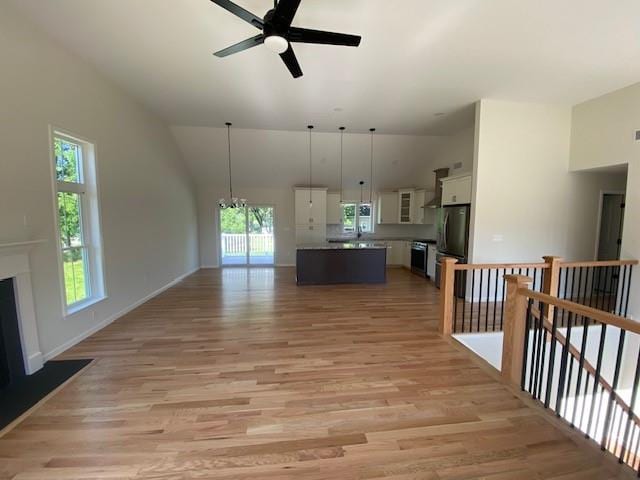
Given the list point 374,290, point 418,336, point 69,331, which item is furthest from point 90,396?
point 374,290

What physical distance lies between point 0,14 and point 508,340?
5326 millimetres

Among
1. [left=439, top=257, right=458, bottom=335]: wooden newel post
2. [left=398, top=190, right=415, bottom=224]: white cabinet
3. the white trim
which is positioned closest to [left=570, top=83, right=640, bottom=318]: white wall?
the white trim

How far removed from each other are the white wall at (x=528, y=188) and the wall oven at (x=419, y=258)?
2.22 meters

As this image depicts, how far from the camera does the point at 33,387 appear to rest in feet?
7.94

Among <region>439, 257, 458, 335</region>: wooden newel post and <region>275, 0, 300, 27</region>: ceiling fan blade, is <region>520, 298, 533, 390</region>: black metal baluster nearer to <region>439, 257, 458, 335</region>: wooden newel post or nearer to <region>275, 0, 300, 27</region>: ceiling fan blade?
<region>439, 257, 458, 335</region>: wooden newel post

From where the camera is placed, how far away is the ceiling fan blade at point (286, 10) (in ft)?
6.41

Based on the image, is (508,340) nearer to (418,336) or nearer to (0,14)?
(418,336)

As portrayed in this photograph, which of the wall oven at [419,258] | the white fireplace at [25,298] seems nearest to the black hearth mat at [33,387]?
the white fireplace at [25,298]

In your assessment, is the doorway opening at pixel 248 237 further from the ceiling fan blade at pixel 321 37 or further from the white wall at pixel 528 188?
the ceiling fan blade at pixel 321 37

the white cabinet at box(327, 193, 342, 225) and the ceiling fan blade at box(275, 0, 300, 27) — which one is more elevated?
the ceiling fan blade at box(275, 0, 300, 27)

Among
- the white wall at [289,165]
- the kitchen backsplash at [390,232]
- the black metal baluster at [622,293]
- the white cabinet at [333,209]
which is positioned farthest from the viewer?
the kitchen backsplash at [390,232]

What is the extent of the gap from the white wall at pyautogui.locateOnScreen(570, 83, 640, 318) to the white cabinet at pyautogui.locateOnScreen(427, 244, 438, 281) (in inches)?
116

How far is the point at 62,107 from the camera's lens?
3.09 meters

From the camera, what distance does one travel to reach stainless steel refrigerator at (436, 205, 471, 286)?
493 centimetres
